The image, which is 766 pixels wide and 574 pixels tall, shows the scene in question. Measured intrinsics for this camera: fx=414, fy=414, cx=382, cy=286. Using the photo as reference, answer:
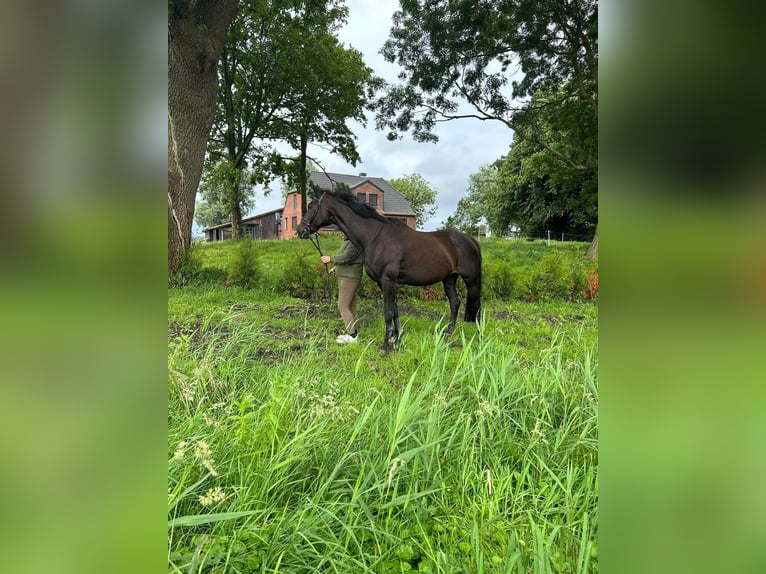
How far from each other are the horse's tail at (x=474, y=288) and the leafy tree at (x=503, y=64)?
7.72m

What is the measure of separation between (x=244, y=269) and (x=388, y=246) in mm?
3779

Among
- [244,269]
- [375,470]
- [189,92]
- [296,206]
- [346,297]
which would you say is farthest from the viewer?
[296,206]

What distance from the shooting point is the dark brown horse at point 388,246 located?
478 centimetres

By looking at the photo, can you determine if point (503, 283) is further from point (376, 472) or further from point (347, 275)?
point (376, 472)

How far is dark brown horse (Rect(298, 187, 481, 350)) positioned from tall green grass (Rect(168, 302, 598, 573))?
78.6 inches

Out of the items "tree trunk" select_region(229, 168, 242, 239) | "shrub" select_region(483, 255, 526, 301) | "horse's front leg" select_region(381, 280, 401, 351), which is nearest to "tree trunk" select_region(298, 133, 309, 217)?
"tree trunk" select_region(229, 168, 242, 239)

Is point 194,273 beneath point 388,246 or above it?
beneath

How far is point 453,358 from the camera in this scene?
3451 mm

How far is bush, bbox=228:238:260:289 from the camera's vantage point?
749 cm

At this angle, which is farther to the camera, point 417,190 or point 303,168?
point 417,190

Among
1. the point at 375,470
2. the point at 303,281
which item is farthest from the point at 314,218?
the point at 375,470

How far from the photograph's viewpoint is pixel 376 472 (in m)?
1.74

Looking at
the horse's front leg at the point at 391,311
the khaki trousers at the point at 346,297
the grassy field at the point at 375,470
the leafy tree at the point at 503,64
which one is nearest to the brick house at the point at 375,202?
the leafy tree at the point at 503,64

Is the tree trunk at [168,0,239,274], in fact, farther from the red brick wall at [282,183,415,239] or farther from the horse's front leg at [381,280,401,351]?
the red brick wall at [282,183,415,239]
